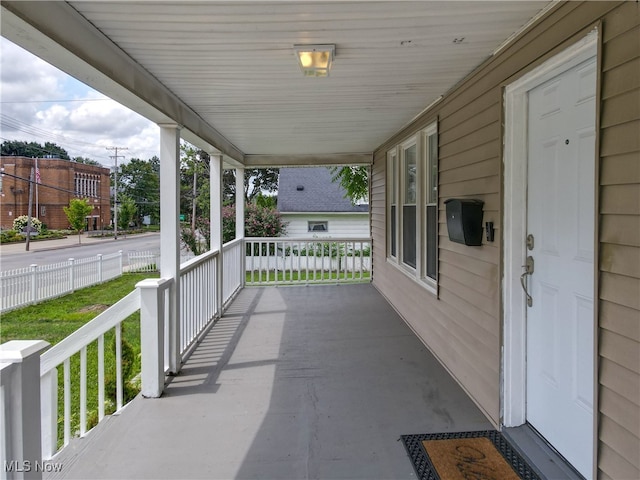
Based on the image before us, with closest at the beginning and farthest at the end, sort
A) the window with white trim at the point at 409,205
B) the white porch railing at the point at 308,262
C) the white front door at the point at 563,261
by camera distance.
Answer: the white front door at the point at 563,261 < the window with white trim at the point at 409,205 < the white porch railing at the point at 308,262

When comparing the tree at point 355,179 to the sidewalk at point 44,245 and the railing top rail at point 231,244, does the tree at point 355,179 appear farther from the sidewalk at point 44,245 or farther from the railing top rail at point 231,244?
the sidewalk at point 44,245

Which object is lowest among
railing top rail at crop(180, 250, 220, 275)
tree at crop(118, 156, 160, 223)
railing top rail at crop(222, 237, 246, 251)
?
railing top rail at crop(180, 250, 220, 275)

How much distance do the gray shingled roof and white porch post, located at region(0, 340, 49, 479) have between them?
13752mm

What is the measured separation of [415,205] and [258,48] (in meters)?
2.78

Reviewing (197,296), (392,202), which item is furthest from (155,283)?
(392,202)

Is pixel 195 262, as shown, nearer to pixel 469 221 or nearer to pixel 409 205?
pixel 409 205

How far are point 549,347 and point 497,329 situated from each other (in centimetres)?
34

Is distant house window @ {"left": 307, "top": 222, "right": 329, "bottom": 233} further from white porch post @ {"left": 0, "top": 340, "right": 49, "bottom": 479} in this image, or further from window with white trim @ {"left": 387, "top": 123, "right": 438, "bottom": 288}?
white porch post @ {"left": 0, "top": 340, "right": 49, "bottom": 479}

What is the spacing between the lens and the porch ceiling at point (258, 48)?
1.74 m

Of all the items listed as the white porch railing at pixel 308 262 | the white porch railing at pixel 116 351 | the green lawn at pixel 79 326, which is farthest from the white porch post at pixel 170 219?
the white porch railing at pixel 308 262

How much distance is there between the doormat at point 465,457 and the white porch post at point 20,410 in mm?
1684

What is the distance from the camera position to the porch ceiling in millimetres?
1736

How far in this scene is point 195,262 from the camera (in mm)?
4023

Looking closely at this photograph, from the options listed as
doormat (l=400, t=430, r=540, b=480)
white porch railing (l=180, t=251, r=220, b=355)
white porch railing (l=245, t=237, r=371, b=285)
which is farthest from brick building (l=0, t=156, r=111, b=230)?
doormat (l=400, t=430, r=540, b=480)
